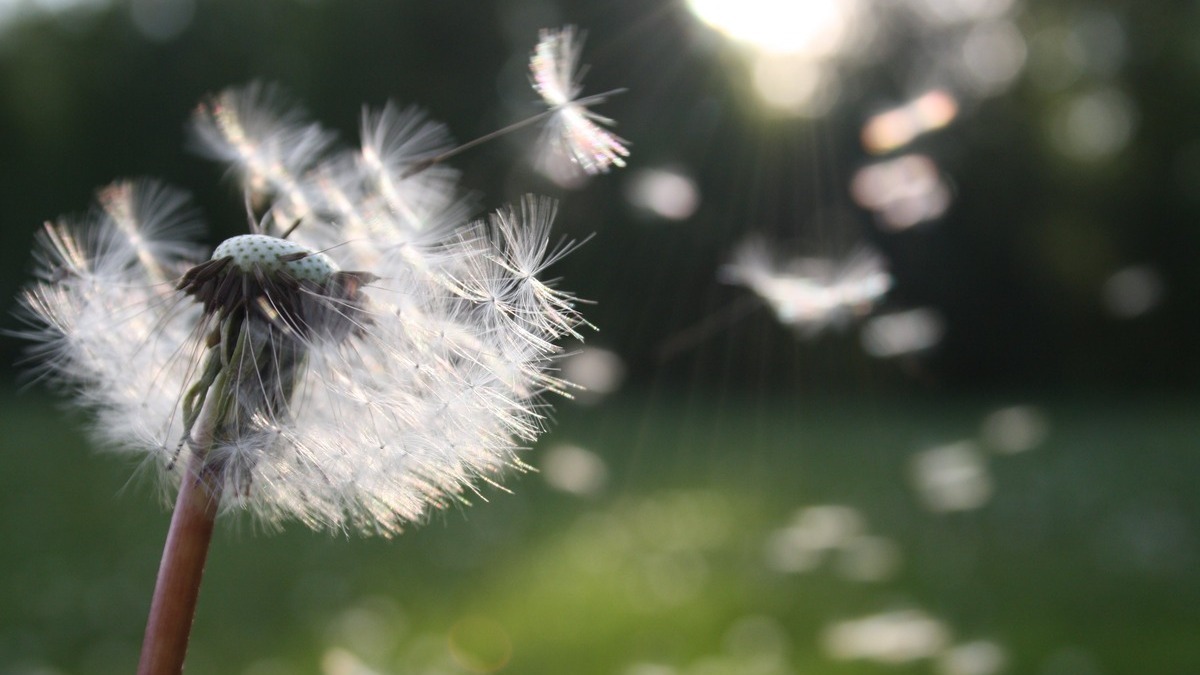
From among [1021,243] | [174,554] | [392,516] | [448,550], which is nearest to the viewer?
[174,554]

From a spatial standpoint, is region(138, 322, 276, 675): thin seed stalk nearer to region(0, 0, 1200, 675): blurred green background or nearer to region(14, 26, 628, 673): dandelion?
region(14, 26, 628, 673): dandelion

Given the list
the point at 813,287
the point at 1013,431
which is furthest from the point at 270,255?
the point at 1013,431

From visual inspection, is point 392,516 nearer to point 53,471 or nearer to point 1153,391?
point 53,471

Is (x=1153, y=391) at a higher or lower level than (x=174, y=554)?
higher

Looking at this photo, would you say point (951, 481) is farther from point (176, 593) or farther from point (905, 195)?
point (176, 593)

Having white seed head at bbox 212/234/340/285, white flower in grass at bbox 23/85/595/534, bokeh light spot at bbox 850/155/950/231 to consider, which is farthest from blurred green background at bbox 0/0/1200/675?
white seed head at bbox 212/234/340/285

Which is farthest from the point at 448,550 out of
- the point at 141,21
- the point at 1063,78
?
the point at 1063,78

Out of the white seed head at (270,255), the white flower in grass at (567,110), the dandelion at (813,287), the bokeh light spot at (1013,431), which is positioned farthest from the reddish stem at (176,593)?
the bokeh light spot at (1013,431)
